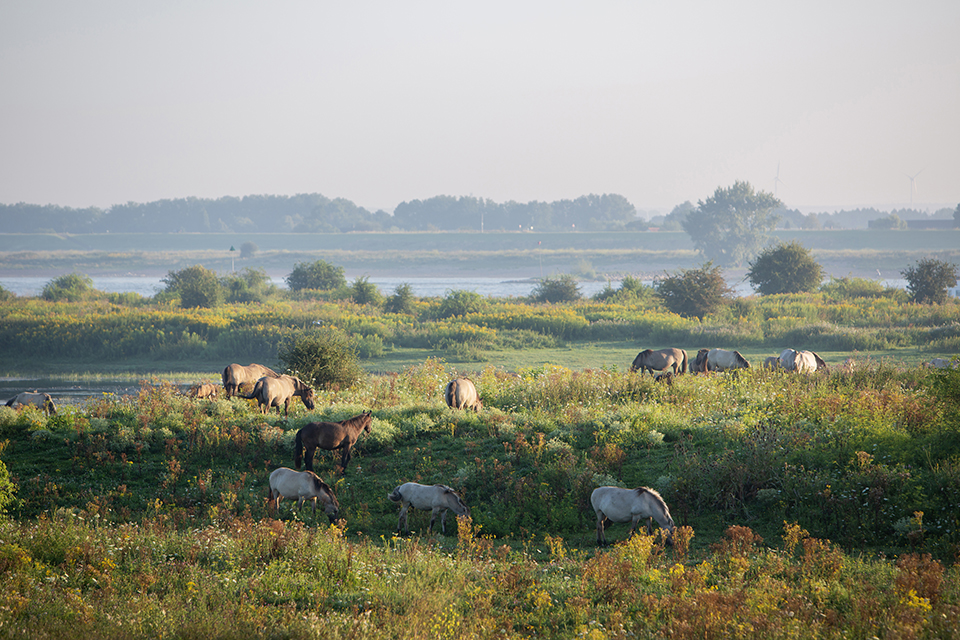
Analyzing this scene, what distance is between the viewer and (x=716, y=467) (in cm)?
1053

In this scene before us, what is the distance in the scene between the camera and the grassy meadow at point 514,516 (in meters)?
6.32

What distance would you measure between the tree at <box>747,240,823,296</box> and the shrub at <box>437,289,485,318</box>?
23.5m

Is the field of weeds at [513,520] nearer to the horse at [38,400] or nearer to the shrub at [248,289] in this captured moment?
the horse at [38,400]

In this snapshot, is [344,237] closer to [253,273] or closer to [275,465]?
[253,273]

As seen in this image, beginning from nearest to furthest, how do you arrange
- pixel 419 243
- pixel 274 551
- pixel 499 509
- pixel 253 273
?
pixel 274 551
pixel 499 509
pixel 253 273
pixel 419 243

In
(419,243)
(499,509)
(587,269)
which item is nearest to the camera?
(499,509)

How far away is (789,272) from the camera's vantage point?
5425 cm

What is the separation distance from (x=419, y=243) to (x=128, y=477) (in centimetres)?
15135

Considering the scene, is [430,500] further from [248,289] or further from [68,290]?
[68,290]

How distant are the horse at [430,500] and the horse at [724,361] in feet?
43.6

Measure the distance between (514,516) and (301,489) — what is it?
308cm

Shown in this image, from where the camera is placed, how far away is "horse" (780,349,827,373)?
19.6 metres

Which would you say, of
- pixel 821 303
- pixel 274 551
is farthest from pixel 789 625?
pixel 821 303

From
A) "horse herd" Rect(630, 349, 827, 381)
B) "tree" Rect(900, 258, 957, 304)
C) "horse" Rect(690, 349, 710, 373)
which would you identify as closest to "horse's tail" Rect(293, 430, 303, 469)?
"horse herd" Rect(630, 349, 827, 381)
